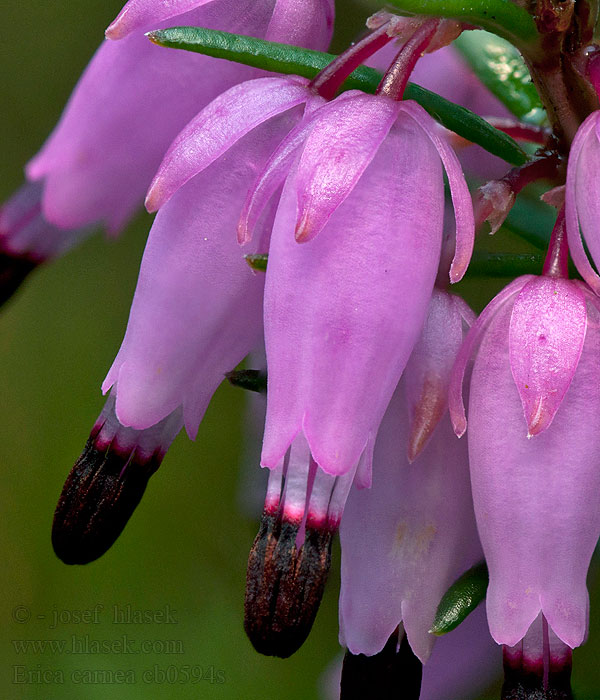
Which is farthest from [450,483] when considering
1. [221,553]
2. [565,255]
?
[221,553]

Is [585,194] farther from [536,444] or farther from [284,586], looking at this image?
[284,586]

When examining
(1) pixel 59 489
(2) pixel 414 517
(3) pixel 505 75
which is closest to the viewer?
(2) pixel 414 517

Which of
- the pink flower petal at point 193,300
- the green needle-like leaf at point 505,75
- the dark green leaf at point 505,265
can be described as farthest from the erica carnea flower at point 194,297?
the green needle-like leaf at point 505,75

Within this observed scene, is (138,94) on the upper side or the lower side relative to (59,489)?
upper

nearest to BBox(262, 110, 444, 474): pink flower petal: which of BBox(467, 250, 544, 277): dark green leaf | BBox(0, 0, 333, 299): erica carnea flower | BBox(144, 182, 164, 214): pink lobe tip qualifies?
BBox(144, 182, 164, 214): pink lobe tip

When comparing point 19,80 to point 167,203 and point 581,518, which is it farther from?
point 581,518

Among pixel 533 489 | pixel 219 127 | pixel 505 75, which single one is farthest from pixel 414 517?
pixel 505 75
